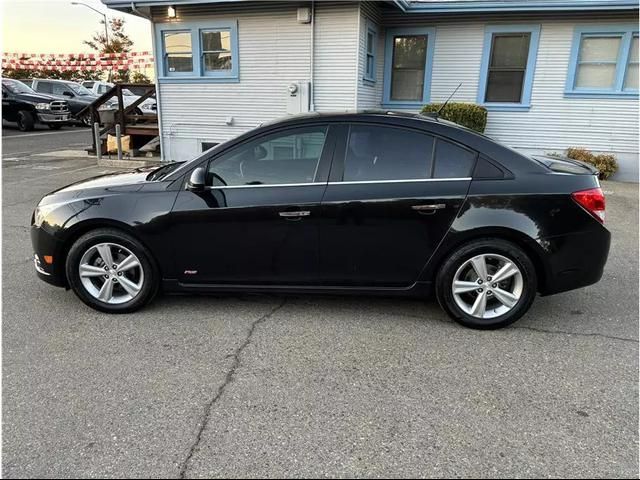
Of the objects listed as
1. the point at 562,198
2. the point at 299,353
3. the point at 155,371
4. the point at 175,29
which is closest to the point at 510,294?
the point at 562,198

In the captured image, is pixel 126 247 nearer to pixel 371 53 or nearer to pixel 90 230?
pixel 90 230

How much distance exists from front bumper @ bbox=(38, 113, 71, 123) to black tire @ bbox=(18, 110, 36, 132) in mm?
310

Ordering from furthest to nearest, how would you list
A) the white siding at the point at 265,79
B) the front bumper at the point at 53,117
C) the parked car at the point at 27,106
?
the front bumper at the point at 53,117 → the parked car at the point at 27,106 → the white siding at the point at 265,79

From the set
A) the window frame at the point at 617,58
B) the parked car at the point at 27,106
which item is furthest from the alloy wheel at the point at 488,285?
the parked car at the point at 27,106

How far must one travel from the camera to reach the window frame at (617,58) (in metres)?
9.82

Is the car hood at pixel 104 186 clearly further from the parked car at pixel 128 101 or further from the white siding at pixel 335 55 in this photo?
the parked car at pixel 128 101

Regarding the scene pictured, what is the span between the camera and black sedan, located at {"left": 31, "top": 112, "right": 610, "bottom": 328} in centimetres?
345

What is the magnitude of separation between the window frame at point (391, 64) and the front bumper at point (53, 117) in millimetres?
15227

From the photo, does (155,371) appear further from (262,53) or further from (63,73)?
(63,73)

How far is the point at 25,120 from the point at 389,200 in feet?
68.5

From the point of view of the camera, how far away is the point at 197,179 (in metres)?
3.47

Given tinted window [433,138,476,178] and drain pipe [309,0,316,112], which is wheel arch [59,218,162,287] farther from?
drain pipe [309,0,316,112]

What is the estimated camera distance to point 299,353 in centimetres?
322

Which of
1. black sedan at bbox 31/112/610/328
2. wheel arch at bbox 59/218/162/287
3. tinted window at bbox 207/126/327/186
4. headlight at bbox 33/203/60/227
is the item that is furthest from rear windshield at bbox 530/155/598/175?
headlight at bbox 33/203/60/227
